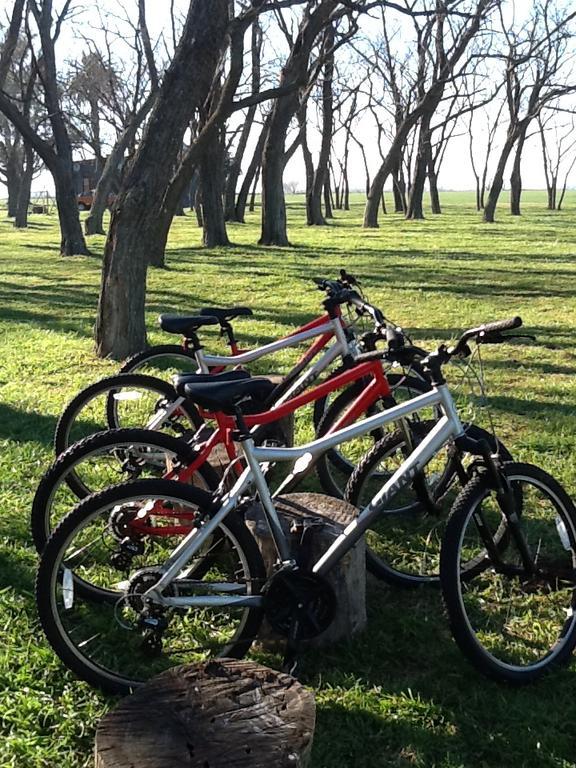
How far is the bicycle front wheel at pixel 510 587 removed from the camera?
263 cm

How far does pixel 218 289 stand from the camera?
11.8m

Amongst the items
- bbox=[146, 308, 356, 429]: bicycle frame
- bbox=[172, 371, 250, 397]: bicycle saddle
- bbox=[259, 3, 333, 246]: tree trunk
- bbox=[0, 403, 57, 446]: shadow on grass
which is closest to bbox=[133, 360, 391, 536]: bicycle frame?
bbox=[172, 371, 250, 397]: bicycle saddle

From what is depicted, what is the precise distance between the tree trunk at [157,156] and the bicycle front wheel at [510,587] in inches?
172

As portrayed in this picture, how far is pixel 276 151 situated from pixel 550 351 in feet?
37.4

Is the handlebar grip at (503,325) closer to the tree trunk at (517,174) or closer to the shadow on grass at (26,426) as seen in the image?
the shadow on grass at (26,426)

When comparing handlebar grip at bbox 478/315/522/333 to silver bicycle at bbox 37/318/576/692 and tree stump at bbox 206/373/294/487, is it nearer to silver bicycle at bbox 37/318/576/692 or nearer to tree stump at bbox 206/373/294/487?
silver bicycle at bbox 37/318/576/692

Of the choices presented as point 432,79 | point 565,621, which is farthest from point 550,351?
point 432,79

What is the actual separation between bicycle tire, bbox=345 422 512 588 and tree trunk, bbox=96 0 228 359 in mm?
3876

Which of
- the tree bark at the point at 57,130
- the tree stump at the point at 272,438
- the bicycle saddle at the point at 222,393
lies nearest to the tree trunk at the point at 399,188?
the tree bark at the point at 57,130

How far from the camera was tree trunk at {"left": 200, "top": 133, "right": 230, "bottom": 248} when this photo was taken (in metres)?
17.6

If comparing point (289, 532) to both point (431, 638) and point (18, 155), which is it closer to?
point (431, 638)

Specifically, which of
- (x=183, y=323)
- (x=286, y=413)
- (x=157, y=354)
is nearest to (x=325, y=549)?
(x=286, y=413)

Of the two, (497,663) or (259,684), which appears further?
(497,663)

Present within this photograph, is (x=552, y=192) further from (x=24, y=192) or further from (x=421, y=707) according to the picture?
(x=421, y=707)
